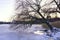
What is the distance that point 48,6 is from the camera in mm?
7910

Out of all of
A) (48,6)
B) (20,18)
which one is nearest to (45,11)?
(48,6)

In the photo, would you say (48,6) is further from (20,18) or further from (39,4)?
(20,18)

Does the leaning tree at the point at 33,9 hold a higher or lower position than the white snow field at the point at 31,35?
higher

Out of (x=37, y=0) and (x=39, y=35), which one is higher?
(x=37, y=0)

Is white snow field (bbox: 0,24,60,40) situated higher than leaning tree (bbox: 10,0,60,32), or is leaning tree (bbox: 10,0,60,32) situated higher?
leaning tree (bbox: 10,0,60,32)

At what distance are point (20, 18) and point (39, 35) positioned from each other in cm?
89

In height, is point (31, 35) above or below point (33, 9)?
below

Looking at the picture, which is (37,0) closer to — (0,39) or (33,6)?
(33,6)

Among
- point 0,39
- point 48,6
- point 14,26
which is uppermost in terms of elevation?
point 48,6

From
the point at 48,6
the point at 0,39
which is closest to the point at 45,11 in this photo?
the point at 48,6

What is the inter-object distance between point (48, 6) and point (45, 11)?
0.19m

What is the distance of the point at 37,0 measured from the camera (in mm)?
7762

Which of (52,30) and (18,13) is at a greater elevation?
(18,13)

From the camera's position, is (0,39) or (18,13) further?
(0,39)
